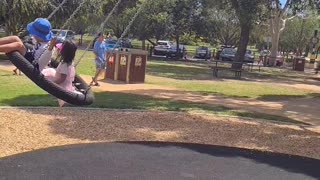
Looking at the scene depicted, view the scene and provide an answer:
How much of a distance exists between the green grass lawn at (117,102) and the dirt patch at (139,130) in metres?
0.70

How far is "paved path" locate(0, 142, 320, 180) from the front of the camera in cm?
532

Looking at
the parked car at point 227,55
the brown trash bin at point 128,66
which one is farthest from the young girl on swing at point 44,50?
the parked car at point 227,55

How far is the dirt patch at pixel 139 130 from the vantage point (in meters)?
7.44

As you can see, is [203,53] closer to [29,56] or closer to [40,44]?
[40,44]

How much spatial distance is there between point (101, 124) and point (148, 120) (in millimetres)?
1031

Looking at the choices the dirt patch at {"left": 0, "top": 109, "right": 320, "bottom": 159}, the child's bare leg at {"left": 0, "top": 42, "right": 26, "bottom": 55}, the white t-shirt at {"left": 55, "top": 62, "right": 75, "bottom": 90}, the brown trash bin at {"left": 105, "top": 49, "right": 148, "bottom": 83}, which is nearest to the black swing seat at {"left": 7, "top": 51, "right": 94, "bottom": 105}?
the child's bare leg at {"left": 0, "top": 42, "right": 26, "bottom": 55}

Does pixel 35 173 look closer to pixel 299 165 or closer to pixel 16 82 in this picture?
pixel 299 165

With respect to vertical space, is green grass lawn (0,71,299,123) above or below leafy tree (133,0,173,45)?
below

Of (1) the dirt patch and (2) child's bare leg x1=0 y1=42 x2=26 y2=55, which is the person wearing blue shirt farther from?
(2) child's bare leg x1=0 y1=42 x2=26 y2=55

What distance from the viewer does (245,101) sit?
42.8ft

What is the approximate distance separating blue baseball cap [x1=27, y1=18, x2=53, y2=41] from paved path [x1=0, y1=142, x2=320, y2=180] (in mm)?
1519

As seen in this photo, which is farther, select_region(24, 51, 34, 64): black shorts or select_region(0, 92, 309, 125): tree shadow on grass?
select_region(0, 92, 309, 125): tree shadow on grass

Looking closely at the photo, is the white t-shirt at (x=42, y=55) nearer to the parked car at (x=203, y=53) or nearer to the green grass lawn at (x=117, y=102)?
the green grass lawn at (x=117, y=102)

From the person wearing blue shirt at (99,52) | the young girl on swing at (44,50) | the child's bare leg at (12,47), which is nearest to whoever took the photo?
the child's bare leg at (12,47)
